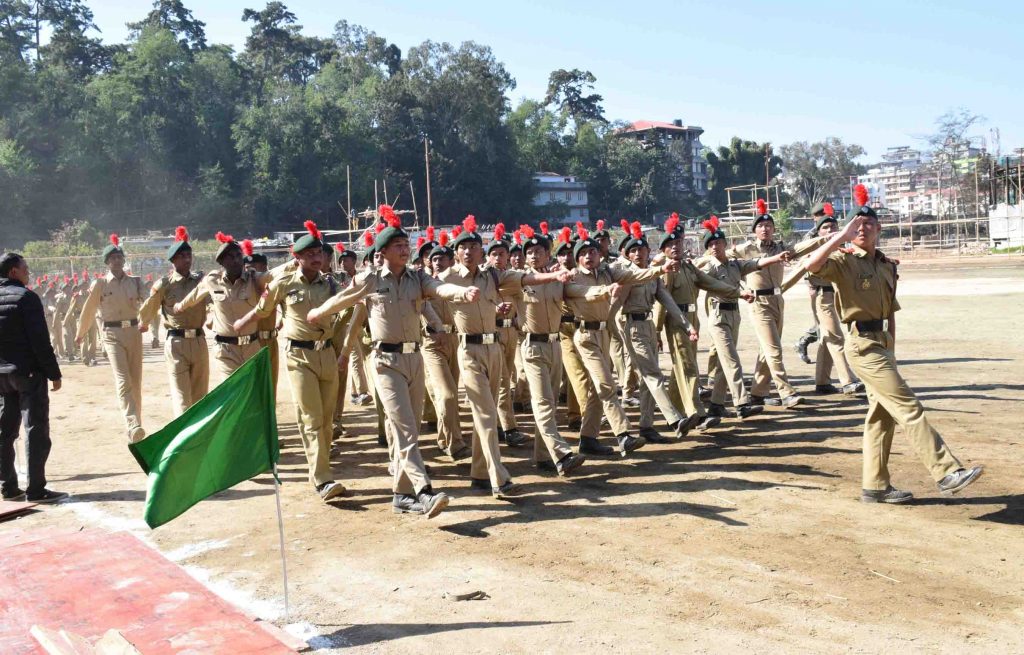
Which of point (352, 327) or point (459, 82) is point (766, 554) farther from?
point (459, 82)

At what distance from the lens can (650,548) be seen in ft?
20.8

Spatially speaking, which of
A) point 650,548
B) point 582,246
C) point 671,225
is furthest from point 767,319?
point 650,548

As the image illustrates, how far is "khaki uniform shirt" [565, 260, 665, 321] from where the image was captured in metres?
8.40

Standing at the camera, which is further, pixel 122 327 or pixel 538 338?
pixel 122 327

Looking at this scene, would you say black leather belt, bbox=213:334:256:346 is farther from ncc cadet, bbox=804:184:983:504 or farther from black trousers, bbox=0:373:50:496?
ncc cadet, bbox=804:184:983:504

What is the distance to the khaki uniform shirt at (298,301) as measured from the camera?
8.14 meters

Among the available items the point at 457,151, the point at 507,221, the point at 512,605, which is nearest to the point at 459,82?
the point at 457,151

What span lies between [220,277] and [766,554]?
6003mm

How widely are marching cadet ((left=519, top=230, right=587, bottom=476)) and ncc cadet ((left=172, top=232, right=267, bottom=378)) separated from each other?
9.39ft

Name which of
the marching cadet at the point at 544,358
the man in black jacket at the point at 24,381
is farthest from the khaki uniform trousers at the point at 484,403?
the man in black jacket at the point at 24,381

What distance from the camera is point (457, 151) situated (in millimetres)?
85812

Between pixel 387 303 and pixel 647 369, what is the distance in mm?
→ 3219

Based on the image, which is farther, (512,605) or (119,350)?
(119,350)

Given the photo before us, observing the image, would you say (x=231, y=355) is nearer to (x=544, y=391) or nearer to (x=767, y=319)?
(x=544, y=391)
